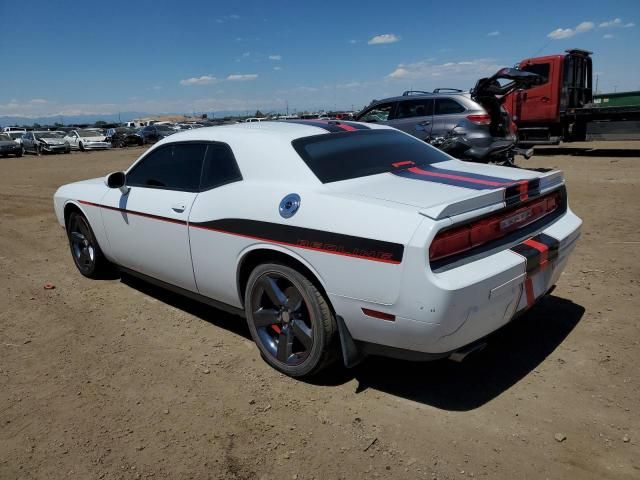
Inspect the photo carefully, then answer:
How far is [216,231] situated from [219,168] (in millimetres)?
470

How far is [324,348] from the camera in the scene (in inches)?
114

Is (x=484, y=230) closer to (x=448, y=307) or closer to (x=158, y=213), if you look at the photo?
(x=448, y=307)

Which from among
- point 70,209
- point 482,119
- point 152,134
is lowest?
point 152,134

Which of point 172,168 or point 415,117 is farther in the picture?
point 415,117

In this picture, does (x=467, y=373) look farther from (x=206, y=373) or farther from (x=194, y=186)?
(x=194, y=186)

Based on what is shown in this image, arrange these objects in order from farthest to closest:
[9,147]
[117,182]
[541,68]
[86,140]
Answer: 1. [86,140]
2. [9,147]
3. [541,68]
4. [117,182]

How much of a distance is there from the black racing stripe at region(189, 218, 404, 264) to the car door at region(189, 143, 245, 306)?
6 centimetres

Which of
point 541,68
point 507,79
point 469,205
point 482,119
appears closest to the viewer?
point 469,205

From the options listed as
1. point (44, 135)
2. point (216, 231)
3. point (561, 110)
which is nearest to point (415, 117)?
point (561, 110)

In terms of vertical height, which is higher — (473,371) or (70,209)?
(70,209)

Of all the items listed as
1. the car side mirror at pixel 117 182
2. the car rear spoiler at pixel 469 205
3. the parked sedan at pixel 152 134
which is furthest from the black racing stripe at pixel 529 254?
the parked sedan at pixel 152 134

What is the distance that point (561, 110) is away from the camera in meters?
14.1

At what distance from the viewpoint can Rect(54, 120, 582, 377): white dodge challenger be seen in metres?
2.47

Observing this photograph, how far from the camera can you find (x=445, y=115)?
10.2 m
